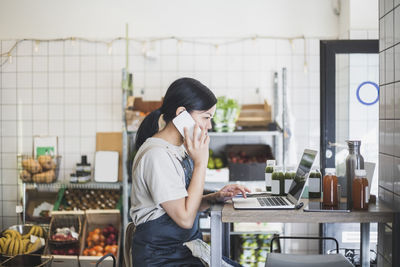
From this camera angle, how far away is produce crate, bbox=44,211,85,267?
13.2 feet

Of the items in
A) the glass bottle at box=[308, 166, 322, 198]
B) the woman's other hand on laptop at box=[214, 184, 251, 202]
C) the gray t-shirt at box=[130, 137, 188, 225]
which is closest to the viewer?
the gray t-shirt at box=[130, 137, 188, 225]

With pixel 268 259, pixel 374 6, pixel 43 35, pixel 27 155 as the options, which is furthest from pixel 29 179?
pixel 374 6

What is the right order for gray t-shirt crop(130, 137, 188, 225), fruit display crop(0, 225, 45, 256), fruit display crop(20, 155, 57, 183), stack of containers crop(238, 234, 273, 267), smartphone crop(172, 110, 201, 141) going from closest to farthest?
1. gray t-shirt crop(130, 137, 188, 225)
2. smartphone crop(172, 110, 201, 141)
3. fruit display crop(0, 225, 45, 256)
4. stack of containers crop(238, 234, 273, 267)
5. fruit display crop(20, 155, 57, 183)

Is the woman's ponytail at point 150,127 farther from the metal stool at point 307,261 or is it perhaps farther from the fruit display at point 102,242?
the fruit display at point 102,242

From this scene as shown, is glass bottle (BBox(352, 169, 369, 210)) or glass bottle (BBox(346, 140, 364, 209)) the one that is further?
glass bottle (BBox(346, 140, 364, 209))

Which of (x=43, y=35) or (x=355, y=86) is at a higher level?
(x=43, y=35)

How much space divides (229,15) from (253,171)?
1665 millimetres

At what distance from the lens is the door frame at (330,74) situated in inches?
149

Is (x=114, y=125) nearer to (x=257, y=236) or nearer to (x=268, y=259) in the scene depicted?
(x=257, y=236)

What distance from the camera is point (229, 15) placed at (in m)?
4.61

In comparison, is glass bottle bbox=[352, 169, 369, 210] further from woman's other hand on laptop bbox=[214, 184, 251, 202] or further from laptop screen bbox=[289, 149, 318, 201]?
woman's other hand on laptop bbox=[214, 184, 251, 202]

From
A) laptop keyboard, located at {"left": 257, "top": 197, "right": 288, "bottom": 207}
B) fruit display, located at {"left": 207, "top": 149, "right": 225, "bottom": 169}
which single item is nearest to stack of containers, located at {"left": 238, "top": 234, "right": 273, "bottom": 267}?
fruit display, located at {"left": 207, "top": 149, "right": 225, "bottom": 169}

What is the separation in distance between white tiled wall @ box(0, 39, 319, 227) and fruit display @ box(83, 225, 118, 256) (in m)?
0.82

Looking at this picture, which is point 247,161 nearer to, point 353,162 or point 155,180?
point 353,162
